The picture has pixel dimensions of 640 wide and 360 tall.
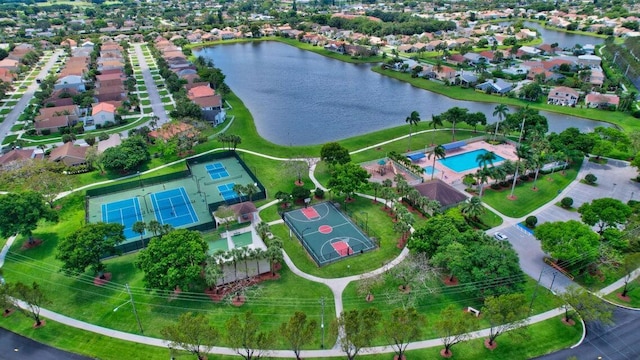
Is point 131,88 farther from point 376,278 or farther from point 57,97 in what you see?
point 376,278

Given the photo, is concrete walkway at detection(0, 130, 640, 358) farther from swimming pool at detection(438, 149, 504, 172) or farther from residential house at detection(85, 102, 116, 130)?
residential house at detection(85, 102, 116, 130)

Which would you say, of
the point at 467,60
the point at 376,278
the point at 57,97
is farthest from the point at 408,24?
the point at 376,278

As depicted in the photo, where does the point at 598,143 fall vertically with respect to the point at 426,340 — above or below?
above

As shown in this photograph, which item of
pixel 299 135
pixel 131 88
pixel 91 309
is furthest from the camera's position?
pixel 131 88

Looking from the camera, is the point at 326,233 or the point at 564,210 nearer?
the point at 326,233

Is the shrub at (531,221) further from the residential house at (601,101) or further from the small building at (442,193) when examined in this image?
the residential house at (601,101)

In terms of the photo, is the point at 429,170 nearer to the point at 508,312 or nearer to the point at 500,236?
the point at 500,236

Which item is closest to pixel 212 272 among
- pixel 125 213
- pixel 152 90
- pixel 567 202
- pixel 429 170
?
pixel 125 213
